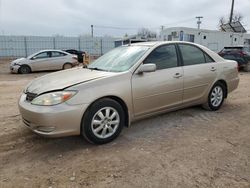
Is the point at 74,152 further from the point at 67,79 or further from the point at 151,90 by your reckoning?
the point at 151,90

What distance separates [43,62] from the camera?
14352 millimetres

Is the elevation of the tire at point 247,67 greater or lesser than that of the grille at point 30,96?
greater

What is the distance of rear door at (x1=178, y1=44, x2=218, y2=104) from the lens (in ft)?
16.0

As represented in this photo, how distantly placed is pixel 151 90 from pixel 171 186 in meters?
1.79

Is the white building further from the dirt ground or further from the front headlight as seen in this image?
the front headlight

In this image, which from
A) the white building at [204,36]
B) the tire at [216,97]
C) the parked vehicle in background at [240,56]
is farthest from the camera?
the white building at [204,36]

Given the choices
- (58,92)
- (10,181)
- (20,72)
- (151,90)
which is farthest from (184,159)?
(20,72)

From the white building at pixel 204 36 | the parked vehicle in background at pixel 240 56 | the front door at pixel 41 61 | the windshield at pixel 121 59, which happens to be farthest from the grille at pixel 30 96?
the white building at pixel 204 36

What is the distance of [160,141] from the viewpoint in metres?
4.02

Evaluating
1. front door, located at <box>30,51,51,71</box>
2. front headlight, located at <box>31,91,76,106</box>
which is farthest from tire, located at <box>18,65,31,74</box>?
front headlight, located at <box>31,91,76,106</box>

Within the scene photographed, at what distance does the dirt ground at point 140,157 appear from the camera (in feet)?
9.66

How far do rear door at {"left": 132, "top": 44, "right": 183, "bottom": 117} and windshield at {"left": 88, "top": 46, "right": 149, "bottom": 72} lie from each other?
20 centimetres

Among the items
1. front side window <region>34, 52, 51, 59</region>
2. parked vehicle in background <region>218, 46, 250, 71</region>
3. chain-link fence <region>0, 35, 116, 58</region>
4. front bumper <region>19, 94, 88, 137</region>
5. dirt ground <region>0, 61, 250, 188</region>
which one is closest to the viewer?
dirt ground <region>0, 61, 250, 188</region>

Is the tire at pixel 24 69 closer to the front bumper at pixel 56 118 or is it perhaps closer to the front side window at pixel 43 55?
the front side window at pixel 43 55
